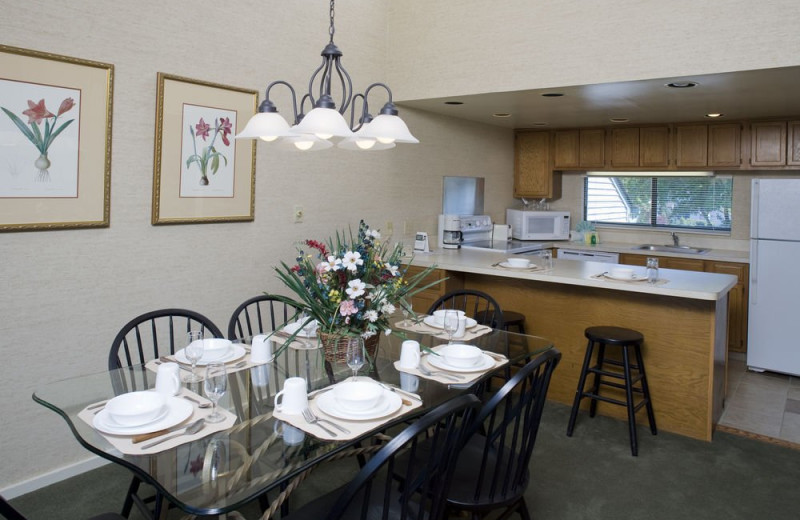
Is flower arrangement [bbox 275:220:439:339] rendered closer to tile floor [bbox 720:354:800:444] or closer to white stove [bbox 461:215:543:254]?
tile floor [bbox 720:354:800:444]

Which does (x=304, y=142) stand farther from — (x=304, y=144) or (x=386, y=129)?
(x=386, y=129)

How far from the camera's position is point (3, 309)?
2.58m

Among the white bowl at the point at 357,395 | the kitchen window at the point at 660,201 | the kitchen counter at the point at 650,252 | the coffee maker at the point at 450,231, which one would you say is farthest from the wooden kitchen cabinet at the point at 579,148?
the white bowl at the point at 357,395

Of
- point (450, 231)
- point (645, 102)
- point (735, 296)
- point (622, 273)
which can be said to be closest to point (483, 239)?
point (450, 231)

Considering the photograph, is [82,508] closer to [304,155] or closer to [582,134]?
[304,155]

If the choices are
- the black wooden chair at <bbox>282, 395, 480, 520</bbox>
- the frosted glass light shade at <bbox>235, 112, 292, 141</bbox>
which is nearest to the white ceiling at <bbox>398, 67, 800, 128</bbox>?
the frosted glass light shade at <bbox>235, 112, 292, 141</bbox>

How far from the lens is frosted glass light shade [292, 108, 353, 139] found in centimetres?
198

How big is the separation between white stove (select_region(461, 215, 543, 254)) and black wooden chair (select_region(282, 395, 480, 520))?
339cm

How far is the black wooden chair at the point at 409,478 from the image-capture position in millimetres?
1305

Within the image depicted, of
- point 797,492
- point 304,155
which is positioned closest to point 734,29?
point 797,492

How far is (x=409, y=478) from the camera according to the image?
153 centimetres

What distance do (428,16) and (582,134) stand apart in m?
2.38

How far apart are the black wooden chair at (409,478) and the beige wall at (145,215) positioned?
173 cm

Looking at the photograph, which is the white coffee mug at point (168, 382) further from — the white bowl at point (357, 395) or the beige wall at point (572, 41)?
the beige wall at point (572, 41)
